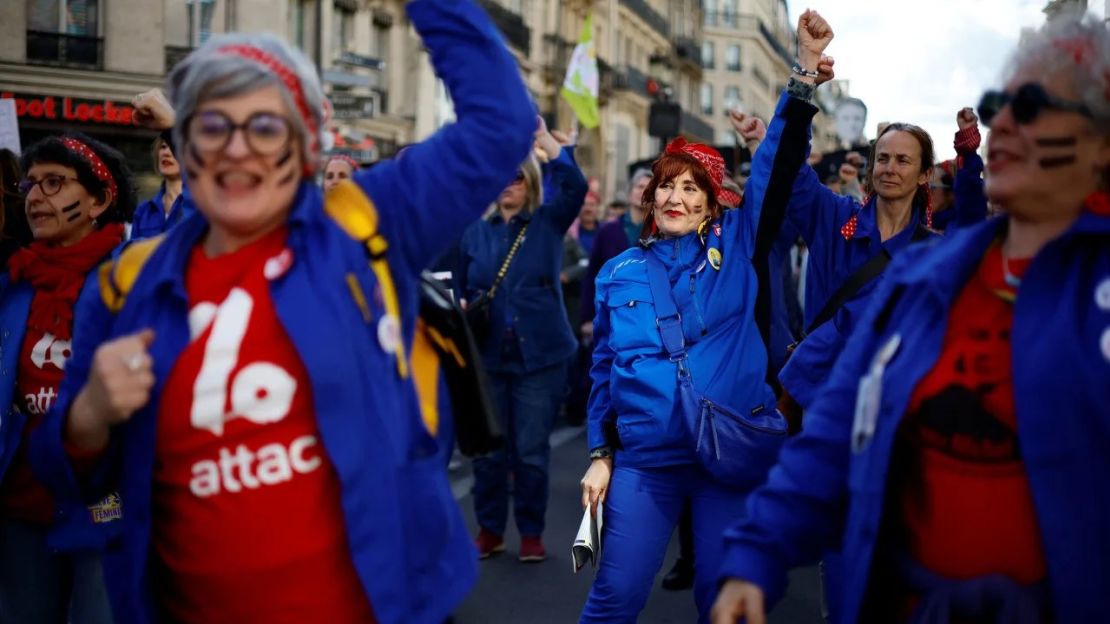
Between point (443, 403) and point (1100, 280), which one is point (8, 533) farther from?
point (1100, 280)

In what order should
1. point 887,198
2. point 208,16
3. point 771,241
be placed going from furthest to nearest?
1. point 208,16
2. point 887,198
3. point 771,241

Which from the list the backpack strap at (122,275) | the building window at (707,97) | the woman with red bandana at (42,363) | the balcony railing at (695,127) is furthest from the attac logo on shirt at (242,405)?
the building window at (707,97)

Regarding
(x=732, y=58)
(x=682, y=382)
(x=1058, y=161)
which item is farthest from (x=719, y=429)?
(x=732, y=58)

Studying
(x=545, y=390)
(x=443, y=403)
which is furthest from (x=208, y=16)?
(x=443, y=403)

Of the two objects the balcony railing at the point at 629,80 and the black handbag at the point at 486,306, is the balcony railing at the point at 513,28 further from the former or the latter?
the black handbag at the point at 486,306

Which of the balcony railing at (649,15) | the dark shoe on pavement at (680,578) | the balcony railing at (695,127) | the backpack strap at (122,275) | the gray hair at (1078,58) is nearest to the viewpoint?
the gray hair at (1078,58)

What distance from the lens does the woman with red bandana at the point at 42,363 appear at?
12.4 feet

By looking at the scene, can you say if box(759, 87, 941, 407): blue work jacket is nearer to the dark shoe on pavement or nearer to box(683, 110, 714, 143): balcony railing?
the dark shoe on pavement

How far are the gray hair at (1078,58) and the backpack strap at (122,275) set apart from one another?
5.26ft

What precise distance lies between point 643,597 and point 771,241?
1.26 m

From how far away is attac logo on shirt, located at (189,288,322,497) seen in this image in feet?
7.37

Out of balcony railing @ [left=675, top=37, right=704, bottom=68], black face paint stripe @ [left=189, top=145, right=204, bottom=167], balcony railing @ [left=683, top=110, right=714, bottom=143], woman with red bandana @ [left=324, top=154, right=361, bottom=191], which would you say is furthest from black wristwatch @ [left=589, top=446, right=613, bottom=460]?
balcony railing @ [left=675, top=37, right=704, bottom=68]

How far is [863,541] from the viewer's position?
89.4 inches

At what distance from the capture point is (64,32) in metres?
22.1
